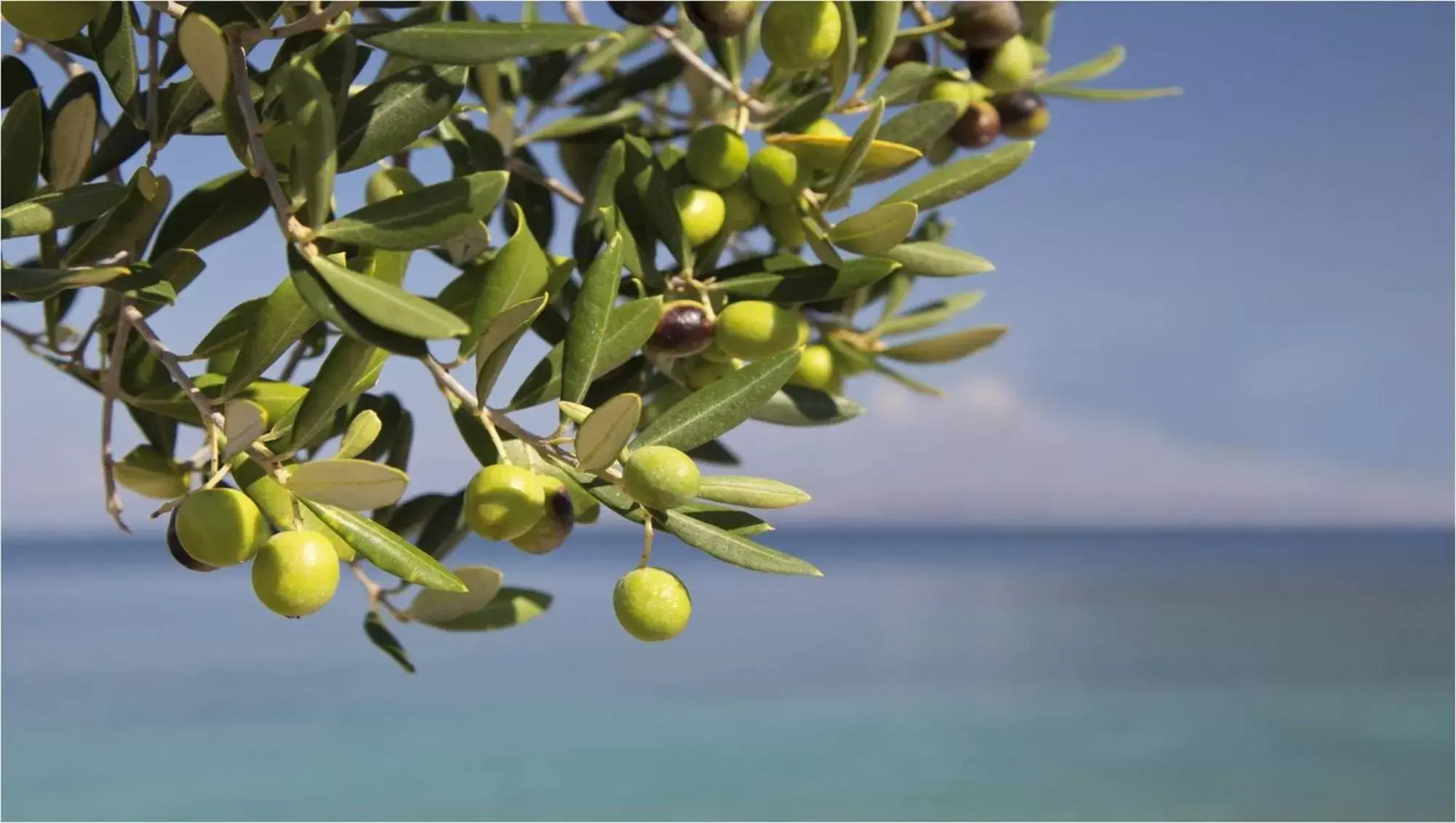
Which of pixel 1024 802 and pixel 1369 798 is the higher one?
pixel 1369 798

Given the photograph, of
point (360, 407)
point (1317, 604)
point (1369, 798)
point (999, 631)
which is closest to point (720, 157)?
point (360, 407)

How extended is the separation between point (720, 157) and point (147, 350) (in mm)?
502

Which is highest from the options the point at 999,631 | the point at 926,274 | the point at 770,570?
the point at 926,274

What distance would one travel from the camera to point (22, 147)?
0.90m

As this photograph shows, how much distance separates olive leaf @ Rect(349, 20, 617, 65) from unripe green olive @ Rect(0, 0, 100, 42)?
0.20 m

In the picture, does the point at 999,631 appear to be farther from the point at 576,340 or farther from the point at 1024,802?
the point at 576,340

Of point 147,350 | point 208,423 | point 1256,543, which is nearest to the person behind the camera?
point 208,423

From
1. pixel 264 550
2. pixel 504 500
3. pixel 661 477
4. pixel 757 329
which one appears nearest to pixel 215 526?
pixel 264 550

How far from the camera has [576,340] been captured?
2.80ft

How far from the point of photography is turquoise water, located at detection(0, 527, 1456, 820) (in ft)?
50.9

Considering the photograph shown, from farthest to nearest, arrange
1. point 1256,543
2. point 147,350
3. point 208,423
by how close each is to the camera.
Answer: point 1256,543 → point 147,350 → point 208,423

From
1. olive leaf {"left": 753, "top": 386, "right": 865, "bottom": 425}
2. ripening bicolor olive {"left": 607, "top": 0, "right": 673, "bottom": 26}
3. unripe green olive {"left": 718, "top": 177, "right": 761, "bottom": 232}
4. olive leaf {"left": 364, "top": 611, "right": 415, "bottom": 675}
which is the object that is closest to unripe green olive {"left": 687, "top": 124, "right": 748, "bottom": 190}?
unripe green olive {"left": 718, "top": 177, "right": 761, "bottom": 232}

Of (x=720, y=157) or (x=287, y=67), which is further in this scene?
(x=720, y=157)

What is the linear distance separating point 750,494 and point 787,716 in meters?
20.2
